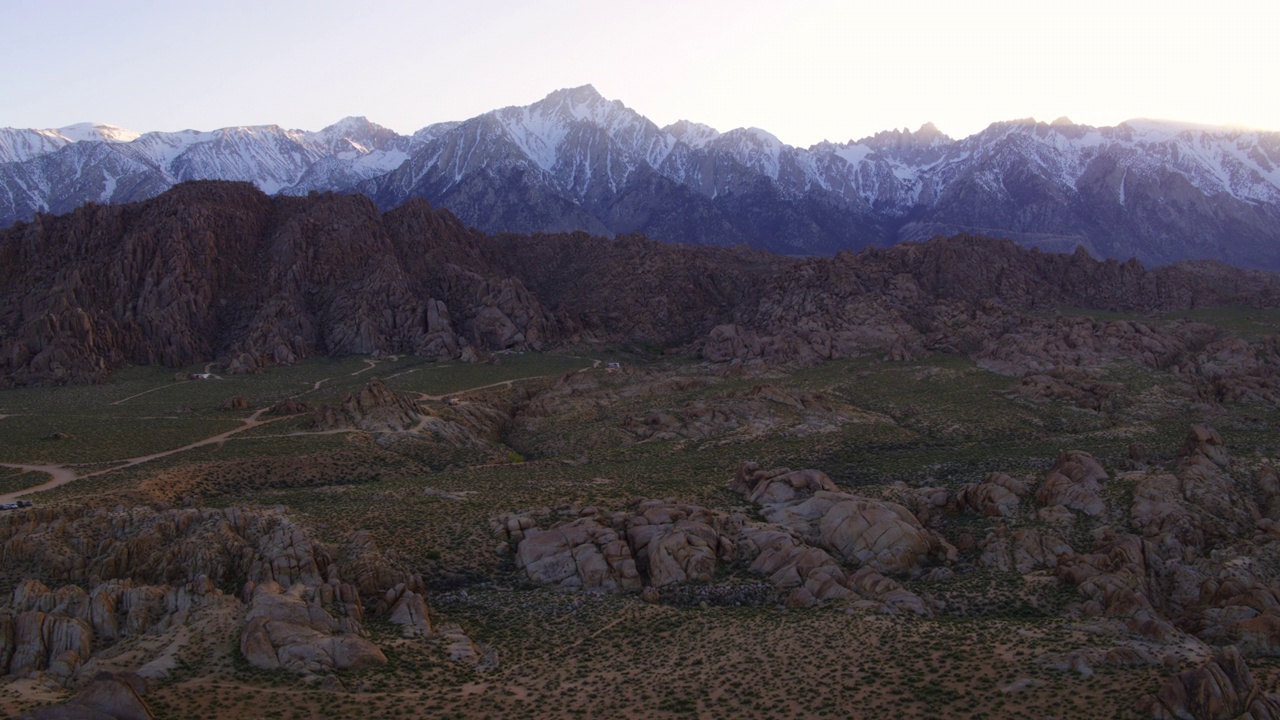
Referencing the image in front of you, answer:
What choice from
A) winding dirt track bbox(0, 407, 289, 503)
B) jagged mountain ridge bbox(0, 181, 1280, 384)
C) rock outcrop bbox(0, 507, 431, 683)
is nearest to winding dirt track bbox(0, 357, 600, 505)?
winding dirt track bbox(0, 407, 289, 503)

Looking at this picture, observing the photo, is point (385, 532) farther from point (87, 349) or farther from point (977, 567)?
point (87, 349)

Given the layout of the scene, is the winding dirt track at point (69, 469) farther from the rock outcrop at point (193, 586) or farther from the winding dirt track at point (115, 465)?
the rock outcrop at point (193, 586)

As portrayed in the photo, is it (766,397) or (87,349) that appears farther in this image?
(87,349)

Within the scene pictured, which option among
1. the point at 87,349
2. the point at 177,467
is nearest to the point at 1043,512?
the point at 177,467

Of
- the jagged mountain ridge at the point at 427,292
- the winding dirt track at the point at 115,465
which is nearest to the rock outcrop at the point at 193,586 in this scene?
the winding dirt track at the point at 115,465

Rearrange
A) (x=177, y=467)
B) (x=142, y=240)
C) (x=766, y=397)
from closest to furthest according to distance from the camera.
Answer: (x=177, y=467)
(x=766, y=397)
(x=142, y=240)

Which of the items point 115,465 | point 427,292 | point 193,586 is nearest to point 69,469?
point 115,465

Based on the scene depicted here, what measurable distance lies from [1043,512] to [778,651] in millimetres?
23535

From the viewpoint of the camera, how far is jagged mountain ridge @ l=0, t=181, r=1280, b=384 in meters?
113

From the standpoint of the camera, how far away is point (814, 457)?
213ft

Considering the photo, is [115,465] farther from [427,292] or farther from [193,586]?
[427,292]

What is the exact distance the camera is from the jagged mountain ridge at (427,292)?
113m

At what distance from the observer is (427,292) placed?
5349 inches

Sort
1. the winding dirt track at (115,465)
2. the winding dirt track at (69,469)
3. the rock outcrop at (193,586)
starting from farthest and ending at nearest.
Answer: the winding dirt track at (115,465), the winding dirt track at (69,469), the rock outcrop at (193,586)
